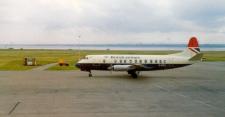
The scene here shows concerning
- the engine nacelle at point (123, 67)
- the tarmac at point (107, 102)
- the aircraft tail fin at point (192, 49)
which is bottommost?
the tarmac at point (107, 102)

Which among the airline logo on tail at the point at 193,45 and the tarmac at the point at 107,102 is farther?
the airline logo on tail at the point at 193,45

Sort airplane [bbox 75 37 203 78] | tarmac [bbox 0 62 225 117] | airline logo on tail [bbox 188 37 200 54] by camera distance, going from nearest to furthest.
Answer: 1. tarmac [bbox 0 62 225 117]
2. airplane [bbox 75 37 203 78]
3. airline logo on tail [bbox 188 37 200 54]

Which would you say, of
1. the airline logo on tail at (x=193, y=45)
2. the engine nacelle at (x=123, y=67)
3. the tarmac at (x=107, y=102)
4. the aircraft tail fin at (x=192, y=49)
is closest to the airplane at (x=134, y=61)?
the aircraft tail fin at (x=192, y=49)

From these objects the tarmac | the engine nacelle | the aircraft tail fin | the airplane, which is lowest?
the tarmac

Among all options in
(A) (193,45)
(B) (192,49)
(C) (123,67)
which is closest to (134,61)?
(C) (123,67)

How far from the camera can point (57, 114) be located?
1766 cm

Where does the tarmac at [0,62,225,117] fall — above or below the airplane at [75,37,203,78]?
below

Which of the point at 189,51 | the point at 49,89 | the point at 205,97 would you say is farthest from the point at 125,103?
the point at 189,51

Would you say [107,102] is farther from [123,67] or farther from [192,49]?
[192,49]

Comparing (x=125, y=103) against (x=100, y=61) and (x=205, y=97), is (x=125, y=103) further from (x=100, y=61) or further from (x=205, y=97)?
(x=100, y=61)

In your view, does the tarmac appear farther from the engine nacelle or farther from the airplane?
the airplane

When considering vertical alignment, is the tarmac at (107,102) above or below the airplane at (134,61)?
below

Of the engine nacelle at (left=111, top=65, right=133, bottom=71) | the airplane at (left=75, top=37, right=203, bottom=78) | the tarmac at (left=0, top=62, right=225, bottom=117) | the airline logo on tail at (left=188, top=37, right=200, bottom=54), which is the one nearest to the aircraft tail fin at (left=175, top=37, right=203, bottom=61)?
the airline logo on tail at (left=188, top=37, right=200, bottom=54)

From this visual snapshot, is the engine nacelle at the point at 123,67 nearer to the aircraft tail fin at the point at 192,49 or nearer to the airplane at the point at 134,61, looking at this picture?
the airplane at the point at 134,61
